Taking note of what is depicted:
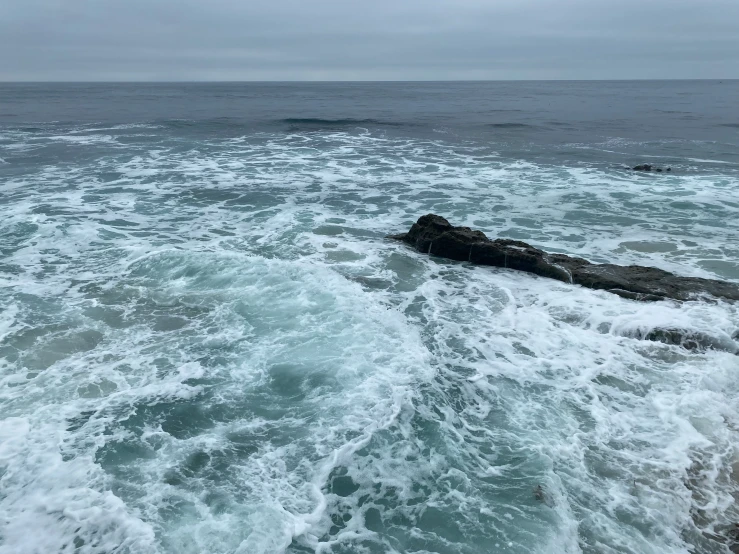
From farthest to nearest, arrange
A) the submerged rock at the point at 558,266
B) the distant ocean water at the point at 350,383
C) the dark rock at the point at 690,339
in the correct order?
the submerged rock at the point at 558,266 → the dark rock at the point at 690,339 → the distant ocean water at the point at 350,383

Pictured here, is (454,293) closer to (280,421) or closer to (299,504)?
(280,421)

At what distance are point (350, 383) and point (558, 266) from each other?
805 centimetres

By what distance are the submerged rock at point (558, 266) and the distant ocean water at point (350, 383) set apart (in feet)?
1.78

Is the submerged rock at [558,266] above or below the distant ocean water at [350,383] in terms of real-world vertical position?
above

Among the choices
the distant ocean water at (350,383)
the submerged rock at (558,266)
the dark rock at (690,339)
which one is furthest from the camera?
the submerged rock at (558,266)

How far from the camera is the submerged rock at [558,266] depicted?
13789 mm

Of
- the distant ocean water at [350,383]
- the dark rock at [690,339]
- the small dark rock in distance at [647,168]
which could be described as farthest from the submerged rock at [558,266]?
the small dark rock in distance at [647,168]

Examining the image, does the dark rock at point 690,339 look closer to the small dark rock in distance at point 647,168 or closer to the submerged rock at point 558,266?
the submerged rock at point 558,266

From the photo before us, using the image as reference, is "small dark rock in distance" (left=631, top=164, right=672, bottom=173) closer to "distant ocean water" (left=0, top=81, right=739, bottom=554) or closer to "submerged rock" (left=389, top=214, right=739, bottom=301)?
"distant ocean water" (left=0, top=81, right=739, bottom=554)

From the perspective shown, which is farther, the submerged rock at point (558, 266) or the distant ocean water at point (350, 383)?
the submerged rock at point (558, 266)

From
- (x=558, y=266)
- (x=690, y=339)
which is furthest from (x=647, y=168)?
(x=690, y=339)

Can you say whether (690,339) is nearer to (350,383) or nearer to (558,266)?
(558,266)

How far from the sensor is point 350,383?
10648mm

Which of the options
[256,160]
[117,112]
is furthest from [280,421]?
[117,112]
